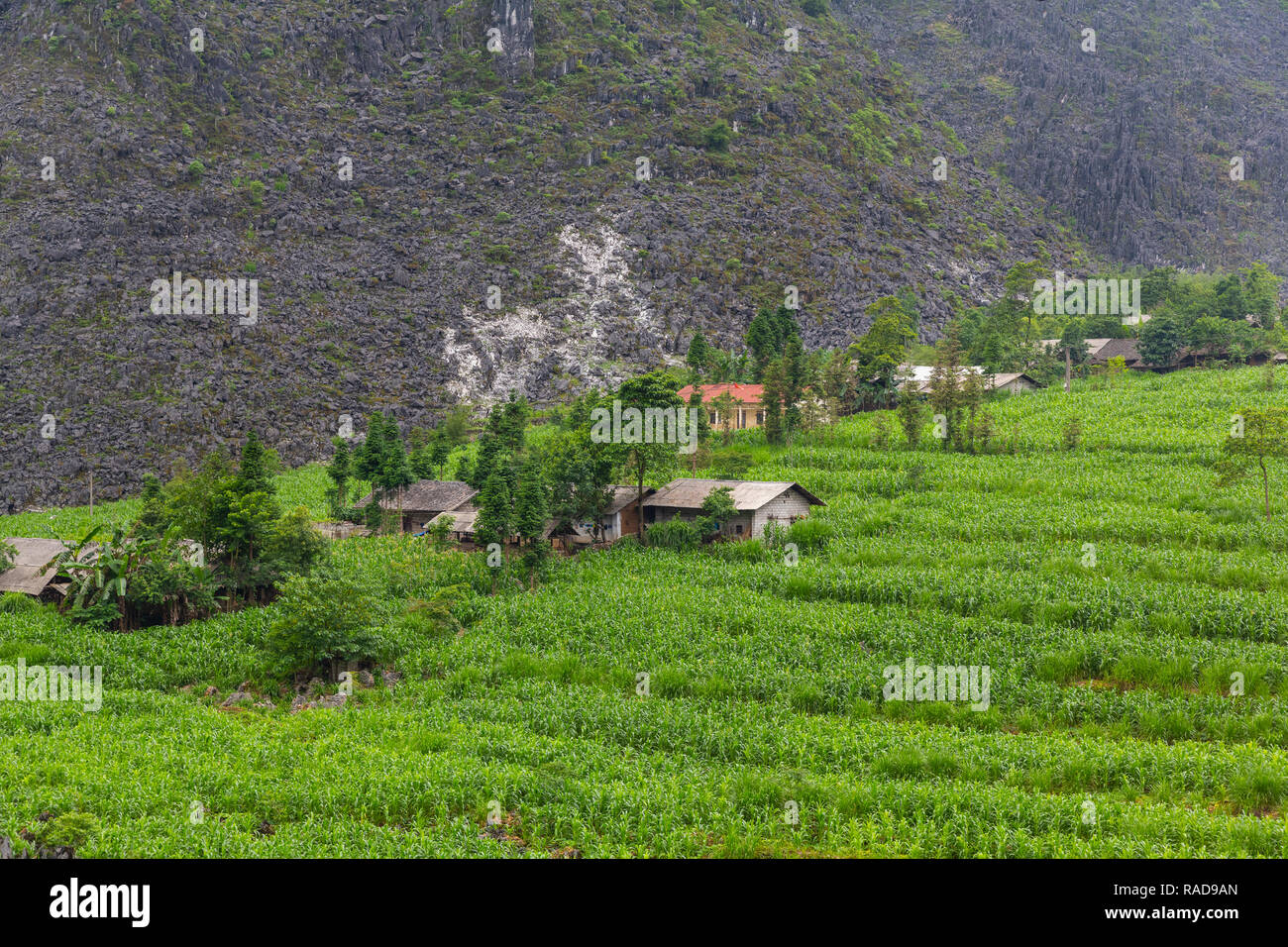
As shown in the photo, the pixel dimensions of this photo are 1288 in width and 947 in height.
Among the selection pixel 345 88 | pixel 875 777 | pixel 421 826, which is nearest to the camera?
pixel 421 826

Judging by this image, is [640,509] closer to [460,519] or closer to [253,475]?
[460,519]

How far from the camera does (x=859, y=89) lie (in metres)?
175

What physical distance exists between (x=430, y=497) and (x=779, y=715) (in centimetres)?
3877

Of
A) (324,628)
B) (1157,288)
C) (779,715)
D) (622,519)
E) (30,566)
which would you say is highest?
(1157,288)

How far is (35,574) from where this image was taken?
42.5 metres

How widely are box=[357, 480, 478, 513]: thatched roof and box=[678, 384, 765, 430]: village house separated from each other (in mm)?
23812

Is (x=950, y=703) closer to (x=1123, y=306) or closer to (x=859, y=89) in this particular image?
(x=1123, y=306)

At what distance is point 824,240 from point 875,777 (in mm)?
122466

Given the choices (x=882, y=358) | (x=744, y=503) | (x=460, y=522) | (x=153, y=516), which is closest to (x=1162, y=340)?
(x=882, y=358)

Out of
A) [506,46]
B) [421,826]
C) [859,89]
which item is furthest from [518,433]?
[859,89]

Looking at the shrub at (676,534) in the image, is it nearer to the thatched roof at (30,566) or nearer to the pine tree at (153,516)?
the pine tree at (153,516)

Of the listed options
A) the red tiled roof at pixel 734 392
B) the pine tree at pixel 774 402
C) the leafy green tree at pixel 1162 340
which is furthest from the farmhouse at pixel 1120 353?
the pine tree at pixel 774 402

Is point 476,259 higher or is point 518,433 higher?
point 476,259

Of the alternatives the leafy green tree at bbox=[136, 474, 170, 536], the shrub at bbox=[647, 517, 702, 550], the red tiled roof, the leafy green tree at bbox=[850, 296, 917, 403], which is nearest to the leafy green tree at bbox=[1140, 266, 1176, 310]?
the leafy green tree at bbox=[850, 296, 917, 403]
